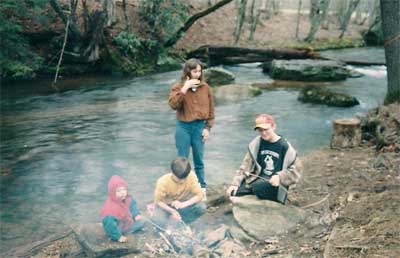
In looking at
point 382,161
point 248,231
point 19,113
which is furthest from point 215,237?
point 19,113

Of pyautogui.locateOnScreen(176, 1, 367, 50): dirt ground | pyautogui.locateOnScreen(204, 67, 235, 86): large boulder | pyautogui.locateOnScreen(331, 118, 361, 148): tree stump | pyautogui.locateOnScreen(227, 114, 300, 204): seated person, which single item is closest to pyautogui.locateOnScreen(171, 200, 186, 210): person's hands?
pyautogui.locateOnScreen(227, 114, 300, 204): seated person

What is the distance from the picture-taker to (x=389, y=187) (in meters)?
6.21

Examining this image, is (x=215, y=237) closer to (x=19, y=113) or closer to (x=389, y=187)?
(x=389, y=187)

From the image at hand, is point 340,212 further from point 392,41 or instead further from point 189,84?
point 392,41

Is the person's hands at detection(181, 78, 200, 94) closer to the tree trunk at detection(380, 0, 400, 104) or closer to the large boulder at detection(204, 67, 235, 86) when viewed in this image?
the tree trunk at detection(380, 0, 400, 104)

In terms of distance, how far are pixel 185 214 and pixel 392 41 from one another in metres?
6.31

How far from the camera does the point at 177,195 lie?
6.05m

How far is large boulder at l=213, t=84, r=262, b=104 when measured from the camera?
639 inches

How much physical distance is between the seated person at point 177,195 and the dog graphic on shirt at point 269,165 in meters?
0.84

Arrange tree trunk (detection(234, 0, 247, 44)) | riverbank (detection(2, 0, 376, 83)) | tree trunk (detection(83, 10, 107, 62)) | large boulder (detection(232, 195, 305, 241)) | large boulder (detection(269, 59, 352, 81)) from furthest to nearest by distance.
Result: 1. tree trunk (detection(234, 0, 247, 44))
2. tree trunk (detection(83, 10, 107, 62))
3. riverbank (detection(2, 0, 376, 83))
4. large boulder (detection(269, 59, 352, 81))
5. large boulder (detection(232, 195, 305, 241))

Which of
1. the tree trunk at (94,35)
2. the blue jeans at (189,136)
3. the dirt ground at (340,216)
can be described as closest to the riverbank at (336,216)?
the dirt ground at (340,216)

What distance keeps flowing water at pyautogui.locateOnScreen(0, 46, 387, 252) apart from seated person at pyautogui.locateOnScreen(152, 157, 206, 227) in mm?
1625

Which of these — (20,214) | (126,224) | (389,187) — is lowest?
(20,214)

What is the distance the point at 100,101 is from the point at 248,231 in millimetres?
11476
